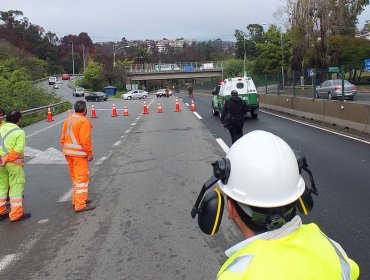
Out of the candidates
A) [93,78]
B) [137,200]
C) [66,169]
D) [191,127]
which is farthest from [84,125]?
[93,78]

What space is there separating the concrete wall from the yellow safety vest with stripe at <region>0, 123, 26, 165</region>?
11.0 meters

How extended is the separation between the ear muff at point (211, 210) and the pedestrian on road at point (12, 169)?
5225mm

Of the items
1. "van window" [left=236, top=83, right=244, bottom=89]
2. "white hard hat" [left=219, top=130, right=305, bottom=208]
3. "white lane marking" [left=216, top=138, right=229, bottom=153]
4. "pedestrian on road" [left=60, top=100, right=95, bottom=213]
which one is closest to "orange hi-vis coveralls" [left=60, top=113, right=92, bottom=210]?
"pedestrian on road" [left=60, top=100, right=95, bottom=213]

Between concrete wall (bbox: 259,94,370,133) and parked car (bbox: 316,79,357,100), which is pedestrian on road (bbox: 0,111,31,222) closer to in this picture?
concrete wall (bbox: 259,94,370,133)

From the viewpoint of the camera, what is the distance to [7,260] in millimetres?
5105

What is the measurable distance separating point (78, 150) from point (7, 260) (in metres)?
2.37

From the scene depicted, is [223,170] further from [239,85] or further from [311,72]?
[311,72]

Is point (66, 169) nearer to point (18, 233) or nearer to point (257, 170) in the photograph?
point (18, 233)

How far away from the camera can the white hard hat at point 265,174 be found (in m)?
1.79

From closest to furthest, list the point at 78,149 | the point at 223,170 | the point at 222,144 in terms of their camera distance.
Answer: the point at 223,170 → the point at 78,149 → the point at 222,144

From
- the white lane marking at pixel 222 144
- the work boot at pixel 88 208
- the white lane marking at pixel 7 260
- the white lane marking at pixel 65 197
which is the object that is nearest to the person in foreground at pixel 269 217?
the white lane marking at pixel 7 260

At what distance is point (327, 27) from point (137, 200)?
4418cm

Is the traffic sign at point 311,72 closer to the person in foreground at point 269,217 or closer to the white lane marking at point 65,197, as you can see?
the white lane marking at point 65,197

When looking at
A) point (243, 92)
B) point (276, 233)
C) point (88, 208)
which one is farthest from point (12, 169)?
point (243, 92)
